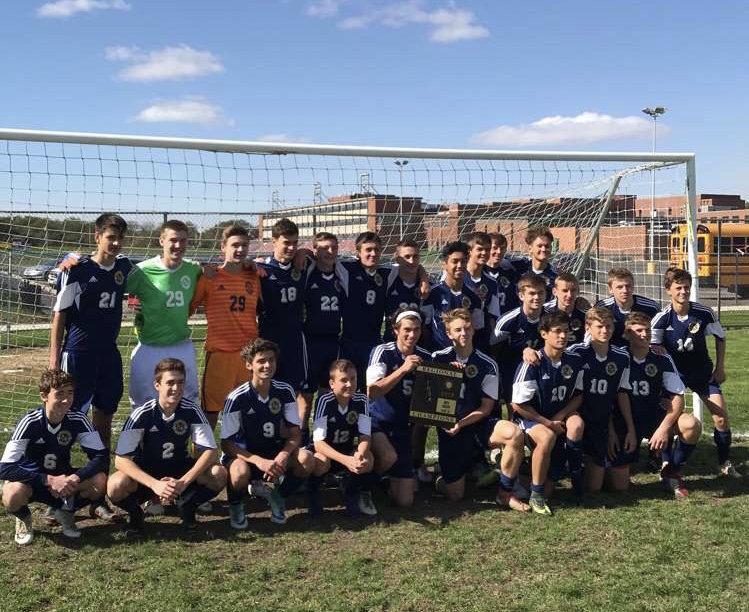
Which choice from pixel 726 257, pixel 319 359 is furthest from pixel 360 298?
pixel 726 257

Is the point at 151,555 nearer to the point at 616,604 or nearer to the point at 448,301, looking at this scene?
the point at 616,604

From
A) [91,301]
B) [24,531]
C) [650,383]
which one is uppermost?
[91,301]

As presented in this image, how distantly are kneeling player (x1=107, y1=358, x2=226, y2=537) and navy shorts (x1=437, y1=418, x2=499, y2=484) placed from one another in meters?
1.51

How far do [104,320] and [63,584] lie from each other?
69.1 inches

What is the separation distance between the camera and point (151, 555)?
12.6ft

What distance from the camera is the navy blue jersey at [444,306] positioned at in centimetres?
535

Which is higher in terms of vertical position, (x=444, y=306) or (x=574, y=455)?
(x=444, y=306)

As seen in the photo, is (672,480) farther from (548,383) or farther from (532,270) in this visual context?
(532,270)

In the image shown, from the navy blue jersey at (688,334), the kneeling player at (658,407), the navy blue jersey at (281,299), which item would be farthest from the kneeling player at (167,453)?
the navy blue jersey at (688,334)

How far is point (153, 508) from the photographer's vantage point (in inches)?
176

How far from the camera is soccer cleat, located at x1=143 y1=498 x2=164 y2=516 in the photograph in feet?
14.6

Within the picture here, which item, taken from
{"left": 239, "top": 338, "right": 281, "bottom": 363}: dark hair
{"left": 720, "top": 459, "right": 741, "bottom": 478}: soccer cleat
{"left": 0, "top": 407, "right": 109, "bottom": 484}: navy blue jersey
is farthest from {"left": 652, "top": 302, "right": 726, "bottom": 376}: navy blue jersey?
{"left": 0, "top": 407, "right": 109, "bottom": 484}: navy blue jersey

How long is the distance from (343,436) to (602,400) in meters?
1.80

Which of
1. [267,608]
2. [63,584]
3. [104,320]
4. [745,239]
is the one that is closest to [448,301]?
[104,320]
